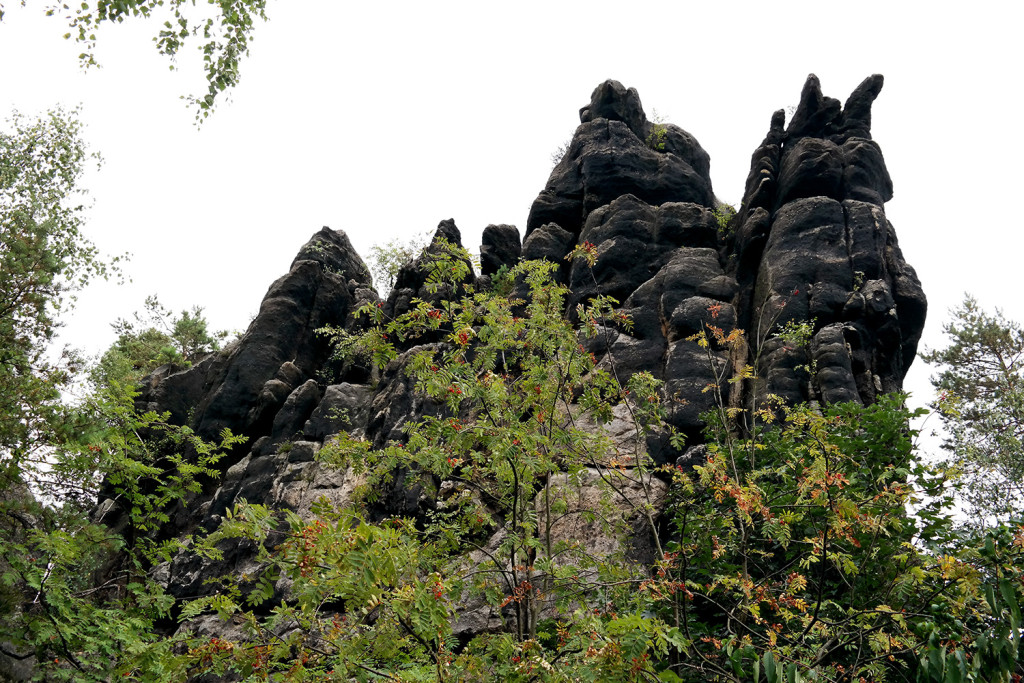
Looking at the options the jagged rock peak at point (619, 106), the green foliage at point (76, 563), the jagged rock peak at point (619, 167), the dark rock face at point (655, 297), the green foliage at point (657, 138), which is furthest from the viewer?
the jagged rock peak at point (619, 106)

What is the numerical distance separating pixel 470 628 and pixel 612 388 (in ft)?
20.8

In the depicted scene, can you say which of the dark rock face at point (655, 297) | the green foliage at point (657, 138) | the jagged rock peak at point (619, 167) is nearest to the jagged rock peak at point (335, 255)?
the dark rock face at point (655, 297)

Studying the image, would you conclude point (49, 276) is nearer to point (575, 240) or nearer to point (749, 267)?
point (575, 240)

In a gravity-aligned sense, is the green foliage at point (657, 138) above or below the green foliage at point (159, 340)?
above

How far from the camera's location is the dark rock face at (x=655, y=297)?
16.7m

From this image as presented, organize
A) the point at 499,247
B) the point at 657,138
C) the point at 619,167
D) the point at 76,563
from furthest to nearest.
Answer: the point at 657,138
the point at 499,247
the point at 619,167
the point at 76,563

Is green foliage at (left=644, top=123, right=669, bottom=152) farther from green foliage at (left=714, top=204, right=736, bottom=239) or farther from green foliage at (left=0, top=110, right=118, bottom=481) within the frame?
green foliage at (left=0, top=110, right=118, bottom=481)

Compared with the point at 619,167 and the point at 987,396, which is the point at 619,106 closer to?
the point at 619,167

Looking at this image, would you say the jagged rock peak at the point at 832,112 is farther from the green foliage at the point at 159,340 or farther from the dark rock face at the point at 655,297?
the green foliage at the point at 159,340

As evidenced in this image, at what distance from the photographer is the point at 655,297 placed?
62.7 feet

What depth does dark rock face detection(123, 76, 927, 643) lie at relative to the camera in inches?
656

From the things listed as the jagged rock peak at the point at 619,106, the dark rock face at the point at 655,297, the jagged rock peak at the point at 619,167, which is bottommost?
the dark rock face at the point at 655,297

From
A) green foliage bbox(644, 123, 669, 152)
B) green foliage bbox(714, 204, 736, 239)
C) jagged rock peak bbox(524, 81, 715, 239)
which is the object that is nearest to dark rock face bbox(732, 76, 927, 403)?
green foliage bbox(714, 204, 736, 239)

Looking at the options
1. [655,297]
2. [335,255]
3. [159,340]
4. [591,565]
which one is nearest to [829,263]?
[655,297]
